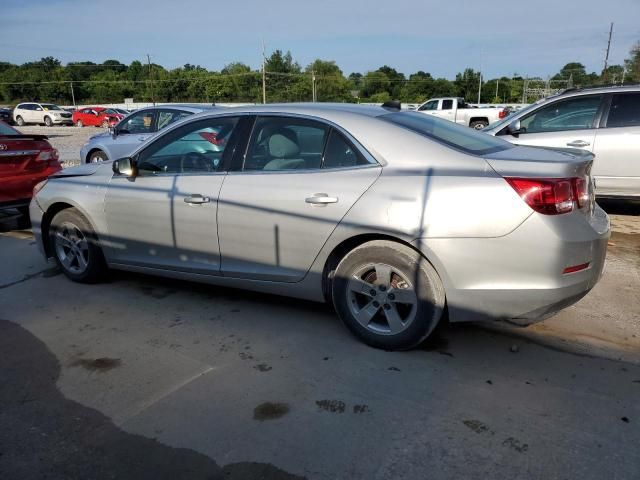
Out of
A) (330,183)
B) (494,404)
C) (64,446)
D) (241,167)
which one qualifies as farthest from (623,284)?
(64,446)

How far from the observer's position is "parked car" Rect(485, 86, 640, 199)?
22.6 ft

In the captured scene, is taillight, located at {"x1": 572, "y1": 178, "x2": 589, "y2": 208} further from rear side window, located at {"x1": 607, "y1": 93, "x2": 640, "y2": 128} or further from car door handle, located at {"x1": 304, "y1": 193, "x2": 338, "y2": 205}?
rear side window, located at {"x1": 607, "y1": 93, "x2": 640, "y2": 128}

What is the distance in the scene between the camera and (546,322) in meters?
4.09

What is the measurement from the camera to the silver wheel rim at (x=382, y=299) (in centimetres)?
348

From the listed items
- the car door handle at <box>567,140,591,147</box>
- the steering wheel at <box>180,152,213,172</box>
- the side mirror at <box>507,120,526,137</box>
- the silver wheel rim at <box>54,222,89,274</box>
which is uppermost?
the side mirror at <box>507,120,526,137</box>

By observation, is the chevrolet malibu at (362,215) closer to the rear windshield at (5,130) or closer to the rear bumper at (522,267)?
the rear bumper at (522,267)

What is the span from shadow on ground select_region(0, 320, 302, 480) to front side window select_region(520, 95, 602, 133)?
6.55 m

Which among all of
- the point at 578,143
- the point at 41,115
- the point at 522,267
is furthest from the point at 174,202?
the point at 41,115

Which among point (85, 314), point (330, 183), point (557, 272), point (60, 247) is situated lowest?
point (85, 314)

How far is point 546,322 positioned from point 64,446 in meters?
3.29

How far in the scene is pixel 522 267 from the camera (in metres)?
3.15

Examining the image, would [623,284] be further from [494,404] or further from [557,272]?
[494,404]

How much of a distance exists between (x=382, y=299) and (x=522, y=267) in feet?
2.92

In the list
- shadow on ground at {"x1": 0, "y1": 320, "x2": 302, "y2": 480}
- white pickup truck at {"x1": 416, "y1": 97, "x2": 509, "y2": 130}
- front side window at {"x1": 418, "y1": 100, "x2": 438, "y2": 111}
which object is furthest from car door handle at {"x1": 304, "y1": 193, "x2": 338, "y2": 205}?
front side window at {"x1": 418, "y1": 100, "x2": 438, "y2": 111}
